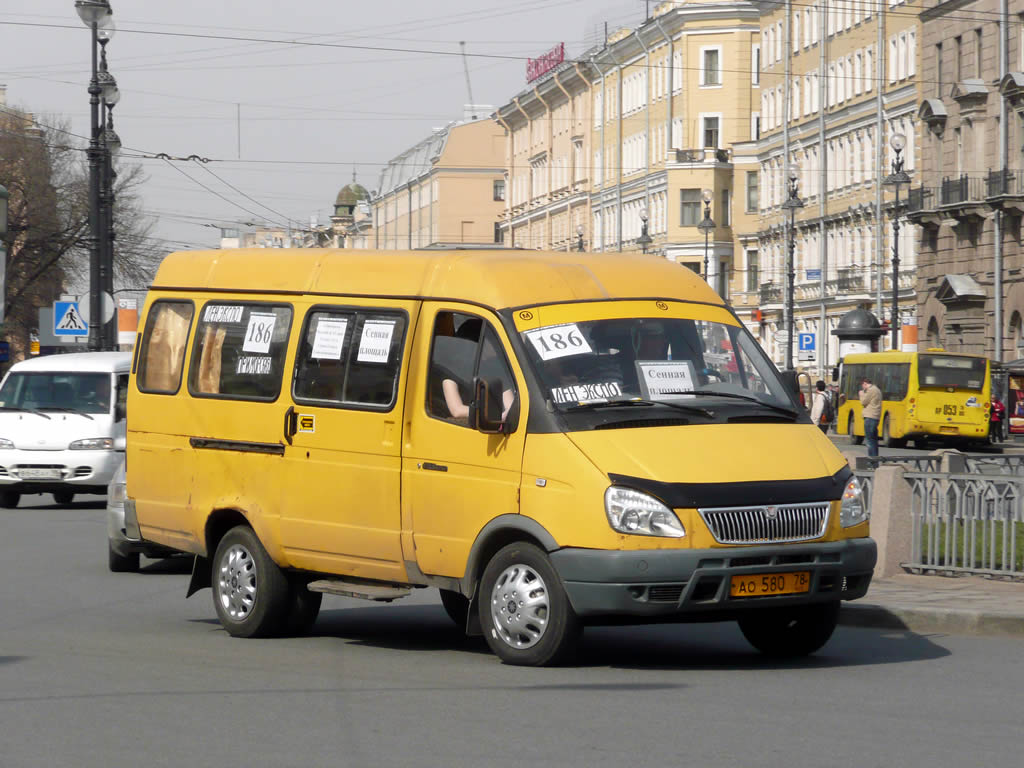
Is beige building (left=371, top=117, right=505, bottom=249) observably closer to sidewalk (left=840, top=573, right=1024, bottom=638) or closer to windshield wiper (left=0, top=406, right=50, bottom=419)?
windshield wiper (left=0, top=406, right=50, bottom=419)

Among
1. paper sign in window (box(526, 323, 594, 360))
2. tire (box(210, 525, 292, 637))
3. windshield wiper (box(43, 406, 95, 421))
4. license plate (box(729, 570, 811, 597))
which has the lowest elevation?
tire (box(210, 525, 292, 637))

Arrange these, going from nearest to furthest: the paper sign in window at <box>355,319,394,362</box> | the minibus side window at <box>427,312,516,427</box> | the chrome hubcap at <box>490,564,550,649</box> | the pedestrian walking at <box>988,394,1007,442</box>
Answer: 1. the chrome hubcap at <box>490,564,550,649</box>
2. the minibus side window at <box>427,312,516,427</box>
3. the paper sign in window at <box>355,319,394,362</box>
4. the pedestrian walking at <box>988,394,1007,442</box>

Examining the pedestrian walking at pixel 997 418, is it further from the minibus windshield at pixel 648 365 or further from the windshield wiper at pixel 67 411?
the minibus windshield at pixel 648 365

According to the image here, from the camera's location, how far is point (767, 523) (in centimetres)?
1010

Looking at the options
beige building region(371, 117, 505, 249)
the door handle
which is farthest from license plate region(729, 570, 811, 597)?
beige building region(371, 117, 505, 249)

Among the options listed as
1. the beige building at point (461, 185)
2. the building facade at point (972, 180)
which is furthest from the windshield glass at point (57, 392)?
the beige building at point (461, 185)

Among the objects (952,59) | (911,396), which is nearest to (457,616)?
(911,396)

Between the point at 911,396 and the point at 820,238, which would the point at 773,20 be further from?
the point at 911,396

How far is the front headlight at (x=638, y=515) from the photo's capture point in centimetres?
991

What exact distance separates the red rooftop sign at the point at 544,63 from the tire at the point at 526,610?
97.1 m

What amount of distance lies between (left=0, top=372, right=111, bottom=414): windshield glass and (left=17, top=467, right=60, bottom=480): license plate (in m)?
1.07

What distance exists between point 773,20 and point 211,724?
8437 centimetres

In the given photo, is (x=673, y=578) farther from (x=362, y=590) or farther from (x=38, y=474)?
(x=38, y=474)

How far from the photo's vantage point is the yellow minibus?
10.0 m
